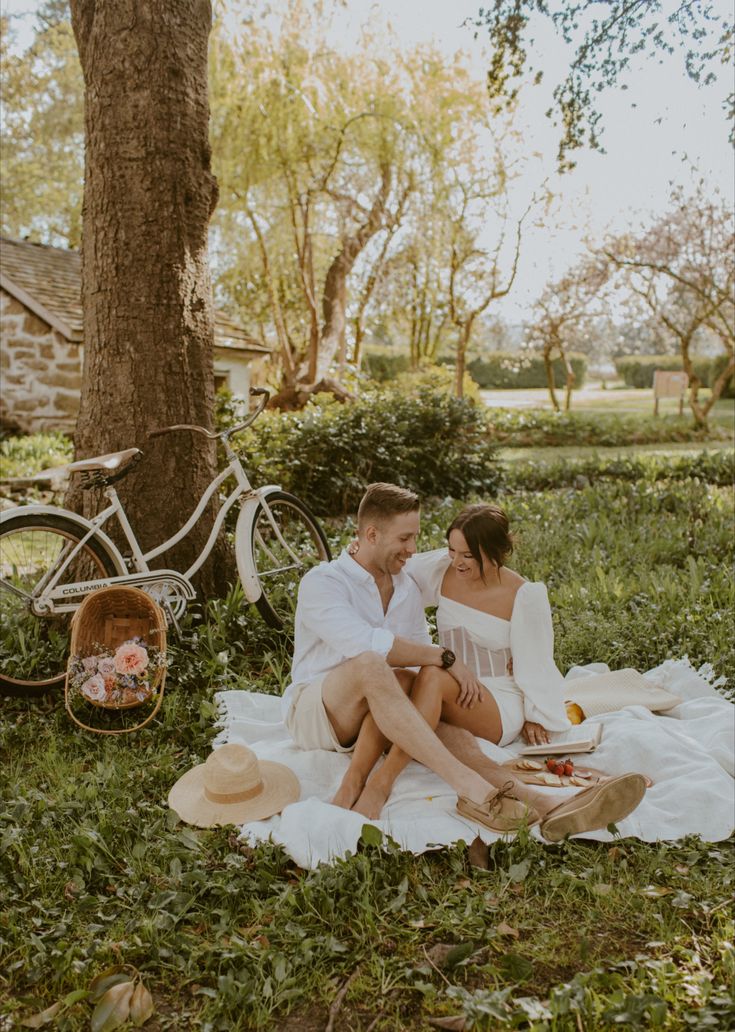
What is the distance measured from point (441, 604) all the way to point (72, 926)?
1.97 metres

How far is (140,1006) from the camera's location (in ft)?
7.83

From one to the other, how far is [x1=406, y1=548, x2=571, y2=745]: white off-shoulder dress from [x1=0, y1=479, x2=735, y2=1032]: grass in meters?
0.70

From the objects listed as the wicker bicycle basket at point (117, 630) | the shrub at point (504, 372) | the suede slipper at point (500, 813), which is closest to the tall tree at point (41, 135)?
the shrub at point (504, 372)

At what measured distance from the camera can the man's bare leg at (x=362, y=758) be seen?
133 inches

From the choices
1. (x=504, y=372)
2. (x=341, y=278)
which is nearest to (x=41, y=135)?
(x=341, y=278)

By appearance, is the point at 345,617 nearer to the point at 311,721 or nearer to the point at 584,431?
the point at 311,721

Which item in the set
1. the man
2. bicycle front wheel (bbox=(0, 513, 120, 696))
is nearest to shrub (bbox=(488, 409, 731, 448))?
bicycle front wheel (bbox=(0, 513, 120, 696))

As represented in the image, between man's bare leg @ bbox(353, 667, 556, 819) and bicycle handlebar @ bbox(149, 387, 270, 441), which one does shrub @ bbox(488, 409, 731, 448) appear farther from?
man's bare leg @ bbox(353, 667, 556, 819)

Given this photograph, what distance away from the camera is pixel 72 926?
8.99 feet

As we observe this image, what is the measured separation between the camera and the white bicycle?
14.7ft

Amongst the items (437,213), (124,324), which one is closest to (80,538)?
(124,324)

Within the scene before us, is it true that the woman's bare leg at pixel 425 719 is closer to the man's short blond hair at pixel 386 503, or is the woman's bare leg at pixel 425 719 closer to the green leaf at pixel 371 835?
the green leaf at pixel 371 835

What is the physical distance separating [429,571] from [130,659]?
145 centimetres

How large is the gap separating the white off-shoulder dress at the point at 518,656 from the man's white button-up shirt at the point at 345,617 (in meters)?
0.21
